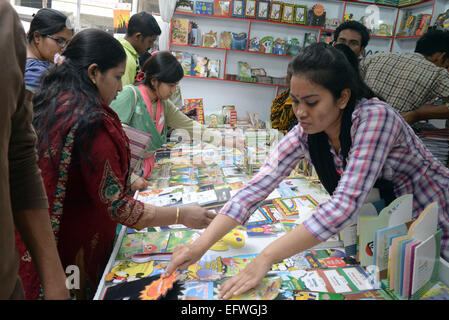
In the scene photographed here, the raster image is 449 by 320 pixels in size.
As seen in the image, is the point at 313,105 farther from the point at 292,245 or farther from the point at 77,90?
the point at 77,90

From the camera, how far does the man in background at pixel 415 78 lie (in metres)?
2.30

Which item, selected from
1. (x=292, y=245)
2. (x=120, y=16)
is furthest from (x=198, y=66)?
(x=292, y=245)

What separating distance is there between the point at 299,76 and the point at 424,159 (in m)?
0.53

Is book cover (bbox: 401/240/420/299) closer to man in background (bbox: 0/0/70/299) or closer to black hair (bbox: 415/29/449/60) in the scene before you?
man in background (bbox: 0/0/70/299)

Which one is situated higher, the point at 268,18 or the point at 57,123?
the point at 268,18

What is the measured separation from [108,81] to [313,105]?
0.78 m

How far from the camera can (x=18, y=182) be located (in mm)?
723

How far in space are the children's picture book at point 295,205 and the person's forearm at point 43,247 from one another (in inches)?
39.9

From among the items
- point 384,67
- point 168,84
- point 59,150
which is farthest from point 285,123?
point 59,150

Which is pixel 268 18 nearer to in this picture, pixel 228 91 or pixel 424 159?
pixel 228 91

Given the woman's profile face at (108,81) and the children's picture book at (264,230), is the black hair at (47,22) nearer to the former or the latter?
the woman's profile face at (108,81)

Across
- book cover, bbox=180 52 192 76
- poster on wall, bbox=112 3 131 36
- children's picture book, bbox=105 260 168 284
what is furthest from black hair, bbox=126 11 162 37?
children's picture book, bbox=105 260 168 284

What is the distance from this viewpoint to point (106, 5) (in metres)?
4.18

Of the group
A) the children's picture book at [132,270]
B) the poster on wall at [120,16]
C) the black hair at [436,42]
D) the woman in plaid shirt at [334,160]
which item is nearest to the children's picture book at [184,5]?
the poster on wall at [120,16]
